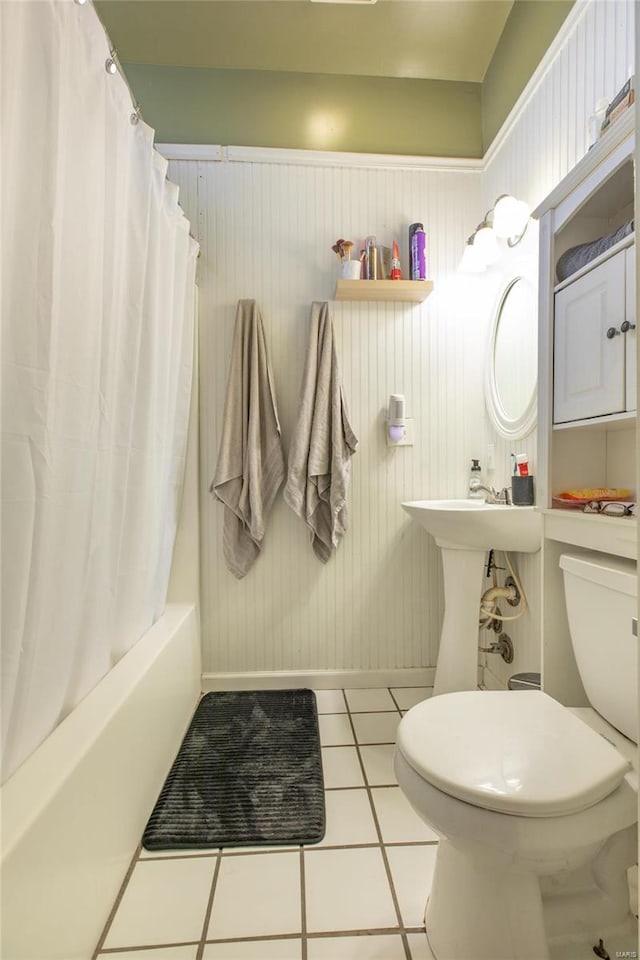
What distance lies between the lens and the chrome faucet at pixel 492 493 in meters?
Answer: 1.68

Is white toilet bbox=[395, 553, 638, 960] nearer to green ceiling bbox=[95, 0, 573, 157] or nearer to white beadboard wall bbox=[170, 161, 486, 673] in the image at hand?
white beadboard wall bbox=[170, 161, 486, 673]

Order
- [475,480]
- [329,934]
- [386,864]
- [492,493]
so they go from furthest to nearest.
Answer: [475,480]
[492,493]
[386,864]
[329,934]

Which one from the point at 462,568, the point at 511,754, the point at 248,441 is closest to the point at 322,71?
the point at 248,441

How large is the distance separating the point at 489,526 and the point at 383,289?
1.08 meters

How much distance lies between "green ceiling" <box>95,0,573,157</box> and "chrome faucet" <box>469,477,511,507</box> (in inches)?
58.6

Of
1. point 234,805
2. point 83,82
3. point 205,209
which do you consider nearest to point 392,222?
point 205,209

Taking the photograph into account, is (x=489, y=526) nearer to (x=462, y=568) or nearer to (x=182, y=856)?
(x=462, y=568)

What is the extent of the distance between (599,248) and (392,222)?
1217 mm

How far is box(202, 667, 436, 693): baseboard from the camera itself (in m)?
1.98

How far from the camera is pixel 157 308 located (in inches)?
52.9

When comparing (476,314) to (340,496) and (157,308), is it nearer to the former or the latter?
(340,496)

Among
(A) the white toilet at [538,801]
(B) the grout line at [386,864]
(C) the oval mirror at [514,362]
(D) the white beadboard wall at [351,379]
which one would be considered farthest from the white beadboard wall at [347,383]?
(A) the white toilet at [538,801]

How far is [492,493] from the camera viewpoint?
184 centimetres

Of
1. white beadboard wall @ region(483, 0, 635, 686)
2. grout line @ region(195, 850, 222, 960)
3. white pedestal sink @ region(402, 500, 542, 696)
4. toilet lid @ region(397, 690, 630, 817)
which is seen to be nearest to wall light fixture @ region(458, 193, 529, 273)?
white beadboard wall @ region(483, 0, 635, 686)
